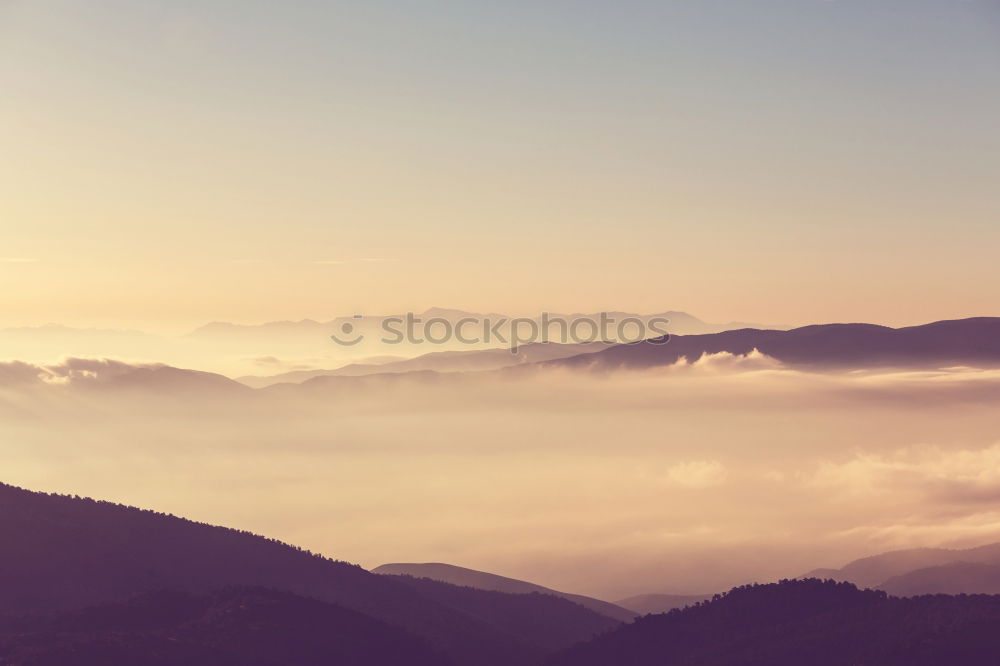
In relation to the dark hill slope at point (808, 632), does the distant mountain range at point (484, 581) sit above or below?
below

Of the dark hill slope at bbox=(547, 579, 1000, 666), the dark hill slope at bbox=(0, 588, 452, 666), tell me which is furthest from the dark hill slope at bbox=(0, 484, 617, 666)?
the dark hill slope at bbox=(547, 579, 1000, 666)

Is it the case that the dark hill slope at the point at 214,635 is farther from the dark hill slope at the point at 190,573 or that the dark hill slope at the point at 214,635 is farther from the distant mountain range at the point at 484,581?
the distant mountain range at the point at 484,581

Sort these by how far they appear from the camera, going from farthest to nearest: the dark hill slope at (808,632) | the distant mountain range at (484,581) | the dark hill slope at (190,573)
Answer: the distant mountain range at (484,581)
the dark hill slope at (190,573)
the dark hill slope at (808,632)

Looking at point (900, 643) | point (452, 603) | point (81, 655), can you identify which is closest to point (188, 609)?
point (81, 655)

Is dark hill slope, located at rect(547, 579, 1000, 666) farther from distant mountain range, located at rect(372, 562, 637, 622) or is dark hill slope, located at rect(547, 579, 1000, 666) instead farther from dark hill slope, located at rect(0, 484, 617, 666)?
distant mountain range, located at rect(372, 562, 637, 622)

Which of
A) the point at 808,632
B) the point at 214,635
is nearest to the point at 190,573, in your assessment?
the point at 214,635

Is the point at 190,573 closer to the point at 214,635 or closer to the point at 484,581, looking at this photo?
the point at 214,635

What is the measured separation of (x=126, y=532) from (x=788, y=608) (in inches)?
2330

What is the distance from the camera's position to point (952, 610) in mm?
64938

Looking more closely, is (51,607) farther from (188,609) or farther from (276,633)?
(276,633)

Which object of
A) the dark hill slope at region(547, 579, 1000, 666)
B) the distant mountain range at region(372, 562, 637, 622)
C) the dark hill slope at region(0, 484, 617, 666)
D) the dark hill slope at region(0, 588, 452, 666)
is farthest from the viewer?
the distant mountain range at region(372, 562, 637, 622)

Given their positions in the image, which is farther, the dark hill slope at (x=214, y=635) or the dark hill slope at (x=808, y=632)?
the dark hill slope at (x=214, y=635)

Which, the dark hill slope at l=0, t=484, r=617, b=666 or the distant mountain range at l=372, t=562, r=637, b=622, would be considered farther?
the distant mountain range at l=372, t=562, r=637, b=622

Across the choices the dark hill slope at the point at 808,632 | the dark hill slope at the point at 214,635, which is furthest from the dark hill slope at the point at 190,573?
the dark hill slope at the point at 808,632
